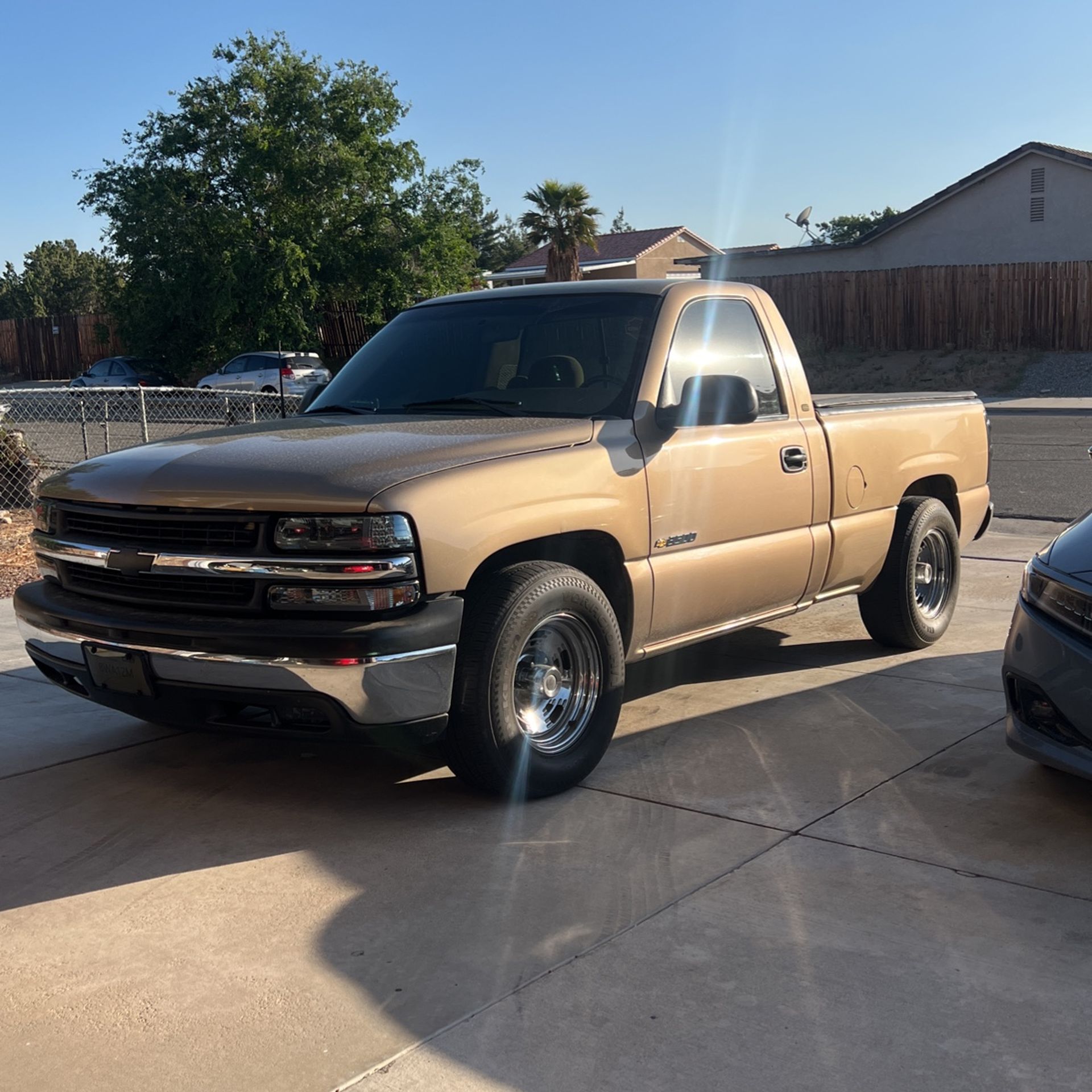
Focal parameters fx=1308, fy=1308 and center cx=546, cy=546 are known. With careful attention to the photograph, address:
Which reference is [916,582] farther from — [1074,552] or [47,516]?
[47,516]

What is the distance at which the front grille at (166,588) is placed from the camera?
14.3 feet

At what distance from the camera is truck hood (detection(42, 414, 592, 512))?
4.30 metres

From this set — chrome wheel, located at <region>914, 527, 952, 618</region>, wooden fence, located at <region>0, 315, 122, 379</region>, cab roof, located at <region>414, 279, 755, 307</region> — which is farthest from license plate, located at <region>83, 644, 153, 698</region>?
wooden fence, located at <region>0, 315, 122, 379</region>

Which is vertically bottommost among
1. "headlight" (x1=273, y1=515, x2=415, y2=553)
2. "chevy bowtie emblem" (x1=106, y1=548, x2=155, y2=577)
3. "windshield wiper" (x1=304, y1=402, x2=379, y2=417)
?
"chevy bowtie emblem" (x1=106, y1=548, x2=155, y2=577)

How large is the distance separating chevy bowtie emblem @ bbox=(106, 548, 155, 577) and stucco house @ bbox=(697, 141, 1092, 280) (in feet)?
107

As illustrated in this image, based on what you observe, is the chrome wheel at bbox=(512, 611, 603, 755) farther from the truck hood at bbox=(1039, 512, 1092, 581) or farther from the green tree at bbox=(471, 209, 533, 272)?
the green tree at bbox=(471, 209, 533, 272)

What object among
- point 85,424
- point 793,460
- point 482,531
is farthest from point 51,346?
point 482,531

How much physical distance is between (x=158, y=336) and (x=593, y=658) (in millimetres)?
34301

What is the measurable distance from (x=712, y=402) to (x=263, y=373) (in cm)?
2785

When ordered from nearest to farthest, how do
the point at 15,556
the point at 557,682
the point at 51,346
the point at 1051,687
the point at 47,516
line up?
the point at 1051,687 → the point at 557,682 → the point at 47,516 → the point at 15,556 → the point at 51,346

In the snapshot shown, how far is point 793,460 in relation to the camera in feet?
19.4

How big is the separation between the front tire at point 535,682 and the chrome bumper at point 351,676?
0.17 m

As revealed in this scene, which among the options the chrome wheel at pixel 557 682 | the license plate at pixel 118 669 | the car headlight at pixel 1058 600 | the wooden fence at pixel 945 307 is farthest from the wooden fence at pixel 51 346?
the car headlight at pixel 1058 600

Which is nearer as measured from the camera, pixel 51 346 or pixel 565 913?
pixel 565 913
